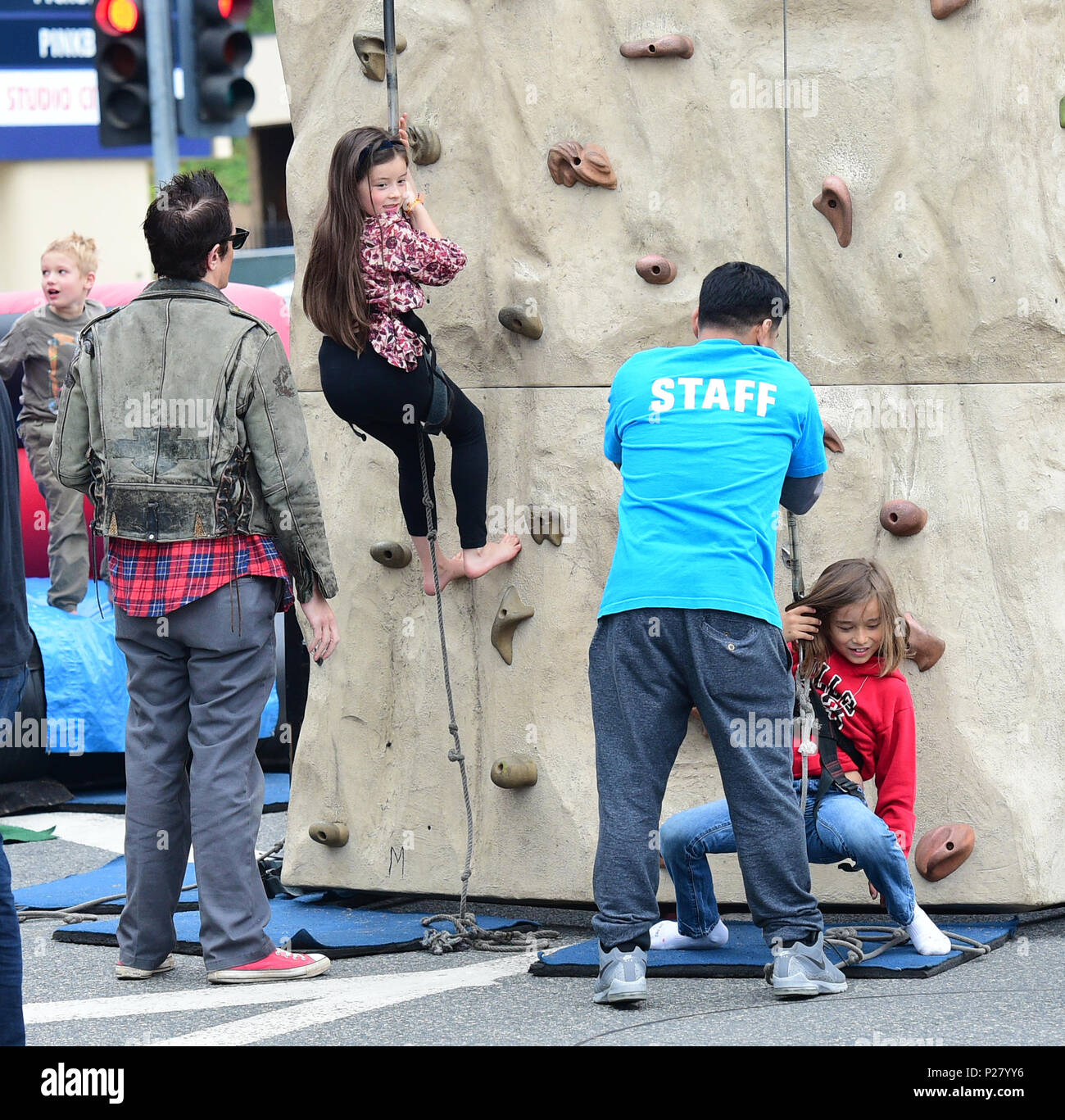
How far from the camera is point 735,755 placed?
430 centimetres

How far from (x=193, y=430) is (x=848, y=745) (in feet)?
6.64

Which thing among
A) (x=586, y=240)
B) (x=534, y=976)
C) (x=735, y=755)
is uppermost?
(x=586, y=240)

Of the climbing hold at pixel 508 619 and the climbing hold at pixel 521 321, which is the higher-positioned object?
the climbing hold at pixel 521 321

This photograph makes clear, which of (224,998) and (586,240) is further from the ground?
(586,240)

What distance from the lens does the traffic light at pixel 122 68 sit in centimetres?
917

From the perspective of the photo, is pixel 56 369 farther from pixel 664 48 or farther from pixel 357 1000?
pixel 357 1000

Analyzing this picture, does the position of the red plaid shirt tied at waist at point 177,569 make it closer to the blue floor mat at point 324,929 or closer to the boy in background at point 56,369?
the blue floor mat at point 324,929

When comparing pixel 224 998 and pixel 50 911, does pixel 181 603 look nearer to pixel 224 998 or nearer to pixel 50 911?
pixel 224 998

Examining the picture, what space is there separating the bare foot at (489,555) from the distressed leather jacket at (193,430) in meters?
0.77

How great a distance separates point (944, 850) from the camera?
5.29m

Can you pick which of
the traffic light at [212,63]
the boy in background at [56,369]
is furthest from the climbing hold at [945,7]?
the boy in background at [56,369]


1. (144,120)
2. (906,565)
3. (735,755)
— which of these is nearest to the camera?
(735,755)

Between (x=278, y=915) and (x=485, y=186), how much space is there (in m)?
2.52

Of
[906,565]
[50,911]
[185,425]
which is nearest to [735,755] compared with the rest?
[906,565]
